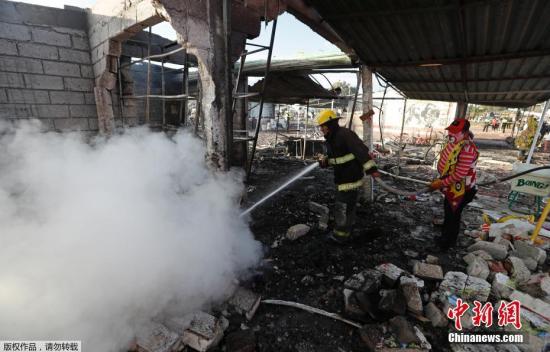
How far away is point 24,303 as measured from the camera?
2172 mm

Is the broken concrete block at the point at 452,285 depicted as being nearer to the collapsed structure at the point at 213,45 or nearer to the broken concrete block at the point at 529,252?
the broken concrete block at the point at 529,252

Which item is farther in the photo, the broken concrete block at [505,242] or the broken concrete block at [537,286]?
the broken concrete block at [505,242]

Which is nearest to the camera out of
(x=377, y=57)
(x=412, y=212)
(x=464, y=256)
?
(x=464, y=256)

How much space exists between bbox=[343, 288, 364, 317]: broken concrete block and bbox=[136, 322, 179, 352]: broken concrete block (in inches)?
66.9

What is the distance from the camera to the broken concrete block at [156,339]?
2.13 meters

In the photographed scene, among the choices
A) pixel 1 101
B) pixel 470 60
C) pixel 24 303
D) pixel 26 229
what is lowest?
pixel 24 303

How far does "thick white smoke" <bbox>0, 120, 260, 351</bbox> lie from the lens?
2227mm

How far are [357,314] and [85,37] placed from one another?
6.23 metres

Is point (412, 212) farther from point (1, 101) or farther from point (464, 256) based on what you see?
point (1, 101)

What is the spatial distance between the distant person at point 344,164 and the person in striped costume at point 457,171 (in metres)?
1.05

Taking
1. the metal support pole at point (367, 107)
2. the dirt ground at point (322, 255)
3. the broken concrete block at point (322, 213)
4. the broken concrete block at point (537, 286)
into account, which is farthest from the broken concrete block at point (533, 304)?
the metal support pole at point (367, 107)

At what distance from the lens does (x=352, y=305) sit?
2682 millimetres

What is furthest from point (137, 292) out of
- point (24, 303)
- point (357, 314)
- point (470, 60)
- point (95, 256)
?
point (470, 60)

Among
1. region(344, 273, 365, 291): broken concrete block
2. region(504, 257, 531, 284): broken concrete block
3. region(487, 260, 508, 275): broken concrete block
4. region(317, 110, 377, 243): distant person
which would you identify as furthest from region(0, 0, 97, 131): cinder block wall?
region(504, 257, 531, 284): broken concrete block
